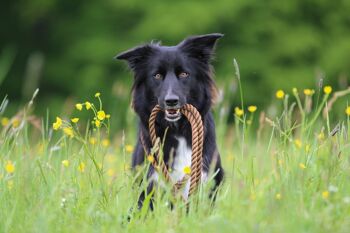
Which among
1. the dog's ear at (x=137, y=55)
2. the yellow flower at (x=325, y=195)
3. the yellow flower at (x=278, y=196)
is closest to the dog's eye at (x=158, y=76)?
the dog's ear at (x=137, y=55)

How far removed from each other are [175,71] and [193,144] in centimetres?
76

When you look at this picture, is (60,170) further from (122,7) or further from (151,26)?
(122,7)

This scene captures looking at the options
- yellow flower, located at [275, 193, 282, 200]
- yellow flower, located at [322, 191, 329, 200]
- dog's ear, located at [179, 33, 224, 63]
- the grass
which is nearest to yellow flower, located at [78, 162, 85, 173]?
the grass

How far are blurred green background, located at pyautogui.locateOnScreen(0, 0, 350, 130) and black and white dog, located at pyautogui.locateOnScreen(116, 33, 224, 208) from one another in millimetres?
9926

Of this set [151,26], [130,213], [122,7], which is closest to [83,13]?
[122,7]

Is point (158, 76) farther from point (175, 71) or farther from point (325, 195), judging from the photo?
point (325, 195)

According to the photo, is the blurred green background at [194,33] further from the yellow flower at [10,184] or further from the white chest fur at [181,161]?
the yellow flower at [10,184]

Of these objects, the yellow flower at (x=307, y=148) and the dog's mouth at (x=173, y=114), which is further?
the dog's mouth at (x=173, y=114)

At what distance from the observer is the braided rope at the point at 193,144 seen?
455 centimetres

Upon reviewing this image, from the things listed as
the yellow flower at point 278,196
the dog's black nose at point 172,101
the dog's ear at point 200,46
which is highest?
the dog's ear at point 200,46

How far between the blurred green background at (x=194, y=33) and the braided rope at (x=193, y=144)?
10.3 metres

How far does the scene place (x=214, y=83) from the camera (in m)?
5.38

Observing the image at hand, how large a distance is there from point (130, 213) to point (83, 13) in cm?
1524

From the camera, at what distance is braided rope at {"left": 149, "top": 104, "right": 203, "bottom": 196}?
455cm
